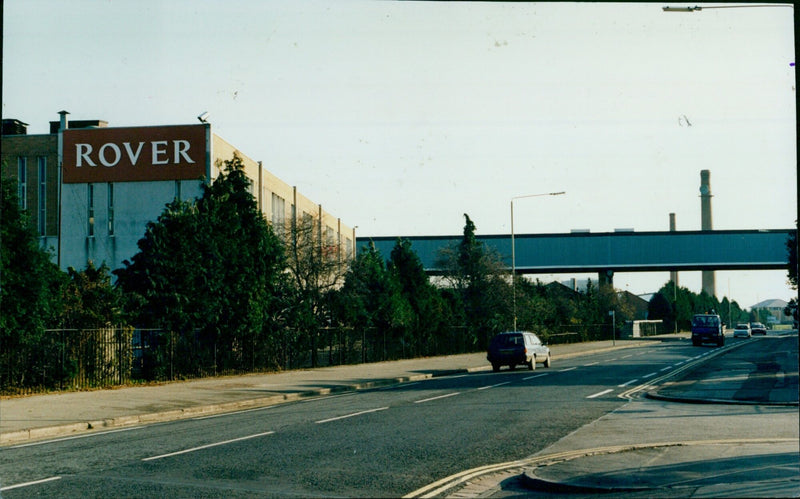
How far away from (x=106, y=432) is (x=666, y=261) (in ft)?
232

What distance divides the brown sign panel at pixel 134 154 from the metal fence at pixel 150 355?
42.6 ft

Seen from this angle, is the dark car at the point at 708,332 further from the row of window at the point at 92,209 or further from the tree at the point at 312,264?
the row of window at the point at 92,209

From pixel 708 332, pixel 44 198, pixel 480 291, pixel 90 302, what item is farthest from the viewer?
pixel 708 332

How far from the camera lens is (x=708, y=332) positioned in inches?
2480

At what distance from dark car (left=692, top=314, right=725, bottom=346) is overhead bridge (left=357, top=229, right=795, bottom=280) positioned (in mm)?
14518

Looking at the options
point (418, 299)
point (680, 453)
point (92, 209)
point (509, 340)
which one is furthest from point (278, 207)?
point (680, 453)

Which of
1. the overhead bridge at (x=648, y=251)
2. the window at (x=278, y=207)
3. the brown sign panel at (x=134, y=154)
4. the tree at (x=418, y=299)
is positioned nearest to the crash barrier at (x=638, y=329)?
the overhead bridge at (x=648, y=251)

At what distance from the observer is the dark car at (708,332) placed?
206ft

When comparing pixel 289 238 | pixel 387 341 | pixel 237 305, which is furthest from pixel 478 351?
pixel 237 305

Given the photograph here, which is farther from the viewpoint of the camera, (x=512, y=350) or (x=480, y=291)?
(x=480, y=291)

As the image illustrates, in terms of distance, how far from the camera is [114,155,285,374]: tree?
27.9 metres

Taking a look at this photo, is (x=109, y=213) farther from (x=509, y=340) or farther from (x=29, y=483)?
(x=29, y=483)

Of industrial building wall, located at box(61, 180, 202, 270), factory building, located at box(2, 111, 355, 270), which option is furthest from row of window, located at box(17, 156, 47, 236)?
industrial building wall, located at box(61, 180, 202, 270)

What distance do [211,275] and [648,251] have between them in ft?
197
